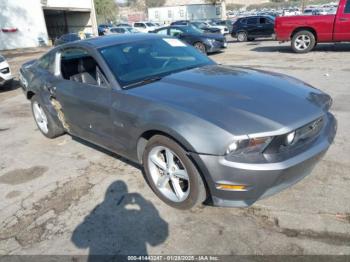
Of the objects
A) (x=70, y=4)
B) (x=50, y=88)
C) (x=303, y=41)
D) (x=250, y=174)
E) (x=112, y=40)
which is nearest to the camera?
(x=250, y=174)

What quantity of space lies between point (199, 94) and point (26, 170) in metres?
2.74

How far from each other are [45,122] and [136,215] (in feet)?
10.1

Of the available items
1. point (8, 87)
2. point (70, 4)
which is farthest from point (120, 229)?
point (70, 4)

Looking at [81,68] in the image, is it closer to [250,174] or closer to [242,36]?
[250,174]

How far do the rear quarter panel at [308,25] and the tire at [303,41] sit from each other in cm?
21

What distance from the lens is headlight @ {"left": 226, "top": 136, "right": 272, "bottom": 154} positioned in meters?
2.59

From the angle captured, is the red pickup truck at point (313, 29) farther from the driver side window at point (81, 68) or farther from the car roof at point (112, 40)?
the driver side window at point (81, 68)

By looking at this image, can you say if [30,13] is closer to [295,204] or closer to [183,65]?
[183,65]

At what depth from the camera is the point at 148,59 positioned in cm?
397

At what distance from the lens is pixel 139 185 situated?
3.71 metres

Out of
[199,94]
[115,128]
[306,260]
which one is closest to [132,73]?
[115,128]

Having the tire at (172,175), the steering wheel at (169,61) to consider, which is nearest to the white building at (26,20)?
the steering wheel at (169,61)

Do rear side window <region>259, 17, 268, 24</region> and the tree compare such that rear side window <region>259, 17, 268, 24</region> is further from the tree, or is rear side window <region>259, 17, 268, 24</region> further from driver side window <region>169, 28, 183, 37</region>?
the tree

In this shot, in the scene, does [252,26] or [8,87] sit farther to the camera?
[252,26]
